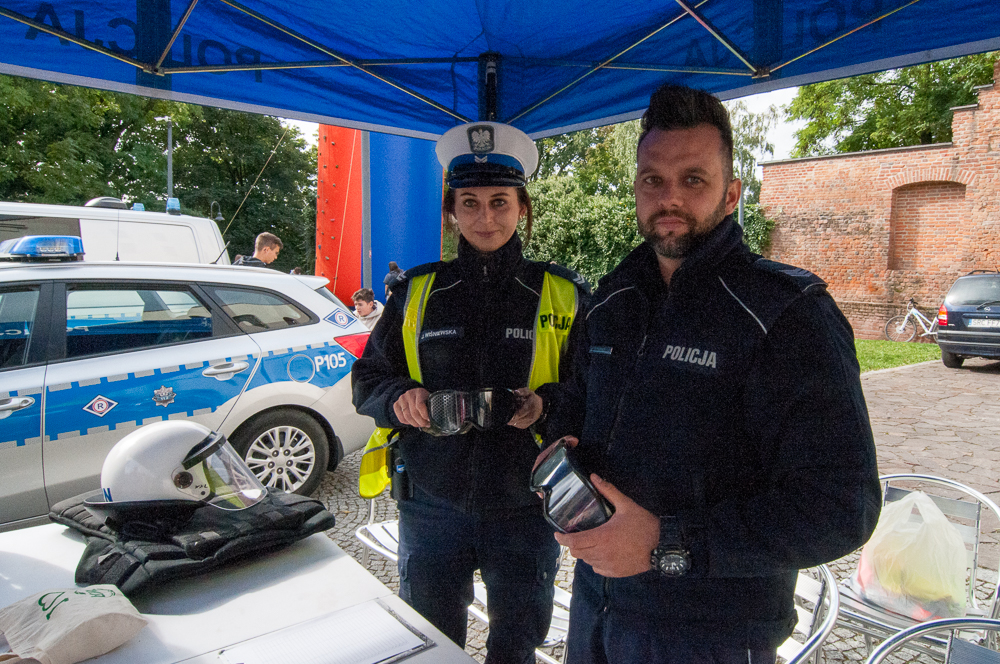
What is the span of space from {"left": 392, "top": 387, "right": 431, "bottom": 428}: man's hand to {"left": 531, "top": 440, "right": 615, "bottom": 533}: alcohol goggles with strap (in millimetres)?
558

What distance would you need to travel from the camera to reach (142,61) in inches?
94.8

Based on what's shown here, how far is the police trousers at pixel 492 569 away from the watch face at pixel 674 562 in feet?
2.41

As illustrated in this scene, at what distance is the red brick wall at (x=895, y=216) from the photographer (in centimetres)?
1559

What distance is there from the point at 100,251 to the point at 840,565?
7336 mm

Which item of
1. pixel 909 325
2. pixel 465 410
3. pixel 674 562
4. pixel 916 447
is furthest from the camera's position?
pixel 909 325

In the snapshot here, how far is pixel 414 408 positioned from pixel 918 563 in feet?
5.80

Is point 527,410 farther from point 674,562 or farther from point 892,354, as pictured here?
point 892,354

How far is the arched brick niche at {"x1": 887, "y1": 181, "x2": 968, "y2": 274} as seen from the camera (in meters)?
16.2

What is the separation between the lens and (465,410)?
1.57 m

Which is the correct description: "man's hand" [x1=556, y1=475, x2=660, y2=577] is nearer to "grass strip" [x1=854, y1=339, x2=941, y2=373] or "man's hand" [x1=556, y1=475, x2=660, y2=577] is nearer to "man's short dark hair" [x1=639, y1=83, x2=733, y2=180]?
"man's short dark hair" [x1=639, y1=83, x2=733, y2=180]

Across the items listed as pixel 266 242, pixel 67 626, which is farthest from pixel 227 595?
pixel 266 242

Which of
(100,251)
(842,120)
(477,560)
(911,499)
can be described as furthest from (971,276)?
(842,120)

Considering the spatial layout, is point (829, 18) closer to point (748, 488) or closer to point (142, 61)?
point (748, 488)

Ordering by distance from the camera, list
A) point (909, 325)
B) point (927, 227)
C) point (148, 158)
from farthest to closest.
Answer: point (148, 158) → point (927, 227) → point (909, 325)
